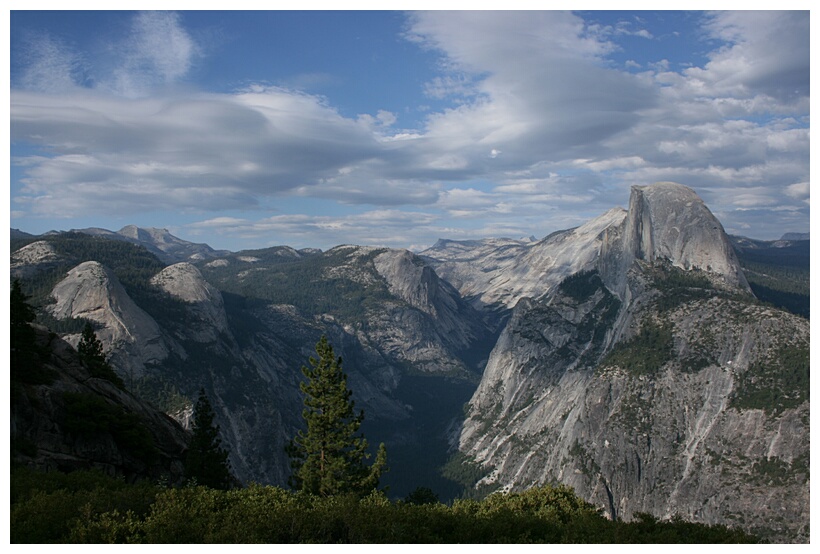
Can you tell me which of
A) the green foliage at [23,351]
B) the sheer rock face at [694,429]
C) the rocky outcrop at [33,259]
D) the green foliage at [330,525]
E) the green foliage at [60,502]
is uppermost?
the rocky outcrop at [33,259]

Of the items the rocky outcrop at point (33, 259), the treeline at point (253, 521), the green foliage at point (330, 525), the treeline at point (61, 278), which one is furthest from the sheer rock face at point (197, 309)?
the green foliage at point (330, 525)

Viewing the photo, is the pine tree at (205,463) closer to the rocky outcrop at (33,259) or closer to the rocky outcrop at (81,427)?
the rocky outcrop at (81,427)

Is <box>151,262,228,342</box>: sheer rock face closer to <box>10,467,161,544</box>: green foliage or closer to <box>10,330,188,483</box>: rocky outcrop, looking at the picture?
<box>10,330,188,483</box>: rocky outcrop

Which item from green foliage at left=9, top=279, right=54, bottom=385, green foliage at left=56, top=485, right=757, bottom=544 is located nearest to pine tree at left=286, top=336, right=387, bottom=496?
green foliage at left=56, top=485, right=757, bottom=544

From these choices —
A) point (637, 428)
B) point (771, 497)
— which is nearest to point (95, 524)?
point (771, 497)

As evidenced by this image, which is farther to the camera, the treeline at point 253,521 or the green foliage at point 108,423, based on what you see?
the green foliage at point 108,423

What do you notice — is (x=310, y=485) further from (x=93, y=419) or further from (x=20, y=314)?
(x=20, y=314)
